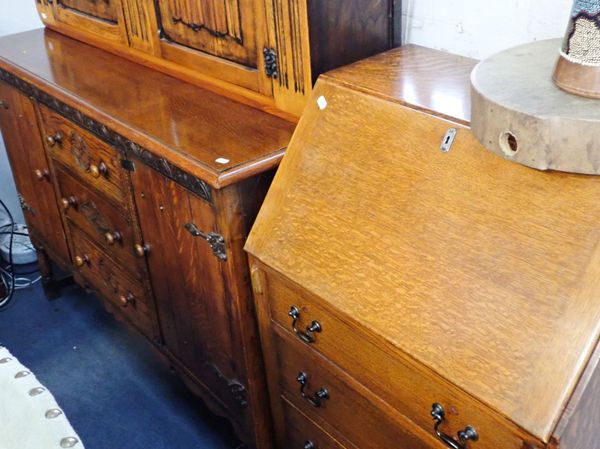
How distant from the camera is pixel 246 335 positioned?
58.8 inches

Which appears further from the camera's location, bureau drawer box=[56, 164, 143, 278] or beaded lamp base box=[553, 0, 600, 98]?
bureau drawer box=[56, 164, 143, 278]

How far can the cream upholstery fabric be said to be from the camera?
1150mm

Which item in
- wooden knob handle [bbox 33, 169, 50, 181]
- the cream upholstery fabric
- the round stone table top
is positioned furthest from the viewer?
wooden knob handle [bbox 33, 169, 50, 181]

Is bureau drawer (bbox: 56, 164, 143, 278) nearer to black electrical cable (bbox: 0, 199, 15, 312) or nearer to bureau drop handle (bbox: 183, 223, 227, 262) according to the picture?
bureau drop handle (bbox: 183, 223, 227, 262)

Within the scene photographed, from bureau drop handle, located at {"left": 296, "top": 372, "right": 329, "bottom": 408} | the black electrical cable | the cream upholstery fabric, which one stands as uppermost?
the cream upholstery fabric

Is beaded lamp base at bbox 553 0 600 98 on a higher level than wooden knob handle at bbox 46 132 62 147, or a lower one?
higher

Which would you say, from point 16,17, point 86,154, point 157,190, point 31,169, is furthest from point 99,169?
point 16,17

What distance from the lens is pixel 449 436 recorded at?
1.03 meters

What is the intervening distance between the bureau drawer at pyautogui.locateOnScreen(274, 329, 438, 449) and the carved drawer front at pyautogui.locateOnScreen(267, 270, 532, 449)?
13 mm

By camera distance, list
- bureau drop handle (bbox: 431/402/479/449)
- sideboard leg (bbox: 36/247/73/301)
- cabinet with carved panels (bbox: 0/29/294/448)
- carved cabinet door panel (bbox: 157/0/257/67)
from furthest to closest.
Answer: sideboard leg (bbox: 36/247/73/301), carved cabinet door panel (bbox: 157/0/257/67), cabinet with carved panels (bbox: 0/29/294/448), bureau drop handle (bbox: 431/402/479/449)

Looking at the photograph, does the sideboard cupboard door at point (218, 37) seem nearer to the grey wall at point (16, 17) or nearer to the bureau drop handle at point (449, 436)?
the bureau drop handle at point (449, 436)

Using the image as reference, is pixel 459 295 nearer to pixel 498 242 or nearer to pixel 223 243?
pixel 498 242

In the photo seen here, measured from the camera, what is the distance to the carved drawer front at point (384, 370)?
0.95 m

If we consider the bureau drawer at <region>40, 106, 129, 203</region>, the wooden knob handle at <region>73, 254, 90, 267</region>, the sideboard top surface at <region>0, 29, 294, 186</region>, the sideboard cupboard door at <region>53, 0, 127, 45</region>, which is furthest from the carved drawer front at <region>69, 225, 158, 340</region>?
the sideboard cupboard door at <region>53, 0, 127, 45</region>
